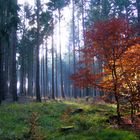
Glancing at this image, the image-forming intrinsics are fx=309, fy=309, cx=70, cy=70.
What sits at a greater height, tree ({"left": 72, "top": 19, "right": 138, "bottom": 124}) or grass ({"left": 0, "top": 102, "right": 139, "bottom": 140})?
tree ({"left": 72, "top": 19, "right": 138, "bottom": 124})

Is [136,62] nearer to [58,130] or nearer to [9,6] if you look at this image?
[58,130]

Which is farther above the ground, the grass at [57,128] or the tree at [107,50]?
the tree at [107,50]

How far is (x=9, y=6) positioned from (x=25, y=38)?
95.4 ft

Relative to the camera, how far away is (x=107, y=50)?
14.5 metres

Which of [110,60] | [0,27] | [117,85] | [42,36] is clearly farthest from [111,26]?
[42,36]

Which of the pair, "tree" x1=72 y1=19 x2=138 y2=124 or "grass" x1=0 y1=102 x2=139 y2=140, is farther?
"tree" x1=72 y1=19 x2=138 y2=124

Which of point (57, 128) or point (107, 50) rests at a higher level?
point (107, 50)

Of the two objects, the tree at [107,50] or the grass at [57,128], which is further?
the tree at [107,50]

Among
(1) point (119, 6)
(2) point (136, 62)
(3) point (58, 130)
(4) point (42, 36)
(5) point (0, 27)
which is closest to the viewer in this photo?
(3) point (58, 130)

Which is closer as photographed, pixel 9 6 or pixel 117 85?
pixel 117 85

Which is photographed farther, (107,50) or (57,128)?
(107,50)

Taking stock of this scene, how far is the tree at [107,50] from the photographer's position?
14.3m

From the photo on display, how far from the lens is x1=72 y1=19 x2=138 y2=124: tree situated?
562 inches

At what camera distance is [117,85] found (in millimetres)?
14680
